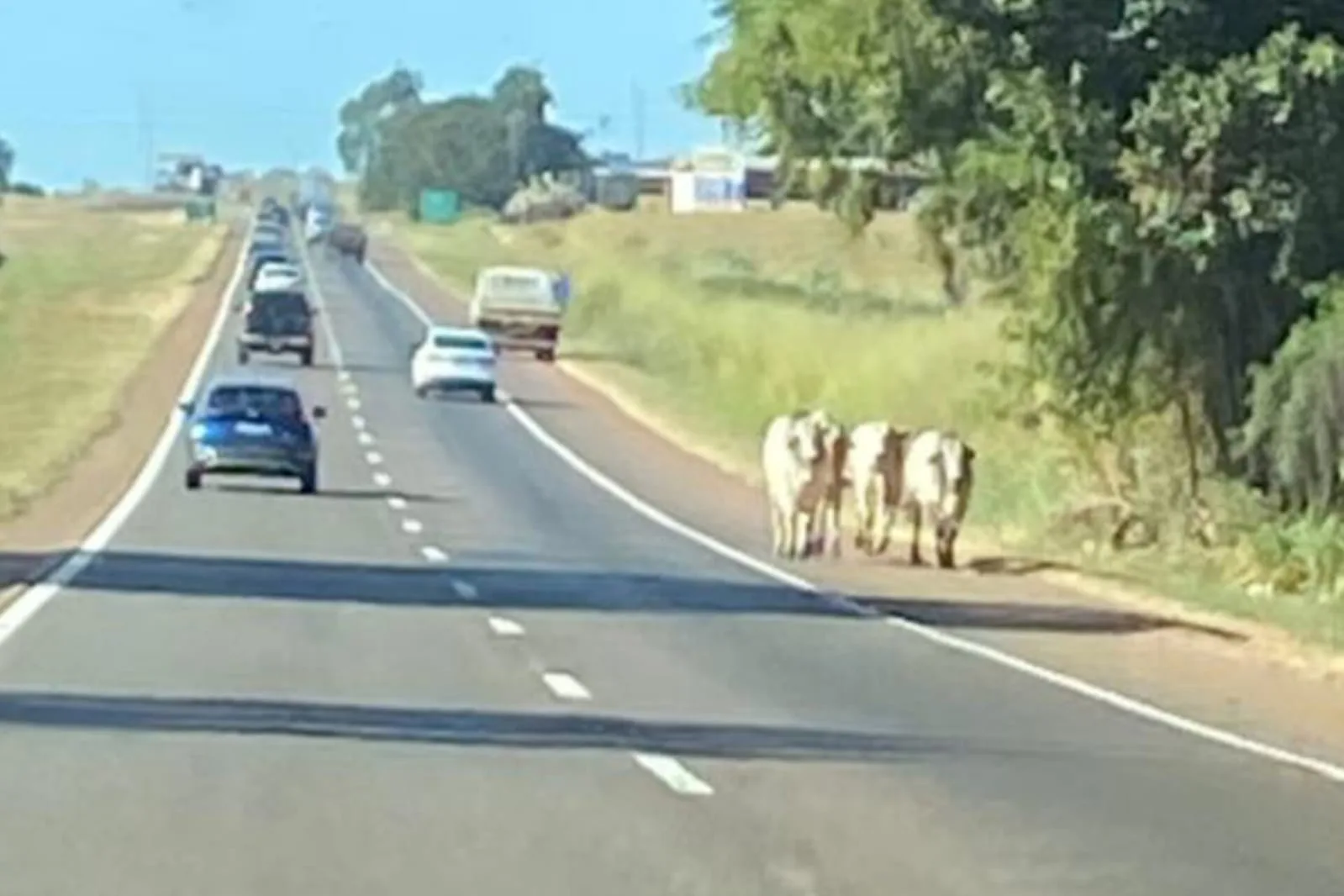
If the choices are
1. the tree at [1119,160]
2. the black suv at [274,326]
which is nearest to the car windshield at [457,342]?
the black suv at [274,326]

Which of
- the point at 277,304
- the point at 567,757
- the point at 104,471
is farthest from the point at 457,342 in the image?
the point at 567,757

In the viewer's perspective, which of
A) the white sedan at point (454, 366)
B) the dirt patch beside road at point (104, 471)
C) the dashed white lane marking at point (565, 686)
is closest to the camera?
the dashed white lane marking at point (565, 686)

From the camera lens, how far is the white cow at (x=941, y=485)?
133ft

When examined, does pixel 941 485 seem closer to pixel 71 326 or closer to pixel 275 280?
pixel 275 280

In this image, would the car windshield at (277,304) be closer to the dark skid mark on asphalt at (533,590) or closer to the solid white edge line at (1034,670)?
the solid white edge line at (1034,670)

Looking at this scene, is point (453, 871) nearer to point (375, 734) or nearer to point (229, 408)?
point (375, 734)

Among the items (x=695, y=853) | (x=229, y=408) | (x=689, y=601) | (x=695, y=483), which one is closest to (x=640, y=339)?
(x=695, y=483)

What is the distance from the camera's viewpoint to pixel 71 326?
101875 millimetres

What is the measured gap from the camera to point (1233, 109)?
38812 mm

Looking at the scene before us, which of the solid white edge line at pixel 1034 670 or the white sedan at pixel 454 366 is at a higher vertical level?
the solid white edge line at pixel 1034 670

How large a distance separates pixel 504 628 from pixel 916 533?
13.1m

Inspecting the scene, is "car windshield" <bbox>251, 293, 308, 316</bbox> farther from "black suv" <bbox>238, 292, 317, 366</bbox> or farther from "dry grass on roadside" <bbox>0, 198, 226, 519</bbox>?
"dry grass on roadside" <bbox>0, 198, 226, 519</bbox>

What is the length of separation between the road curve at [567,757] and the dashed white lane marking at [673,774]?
4 cm

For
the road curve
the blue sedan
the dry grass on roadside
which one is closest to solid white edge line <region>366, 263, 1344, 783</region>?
the road curve
